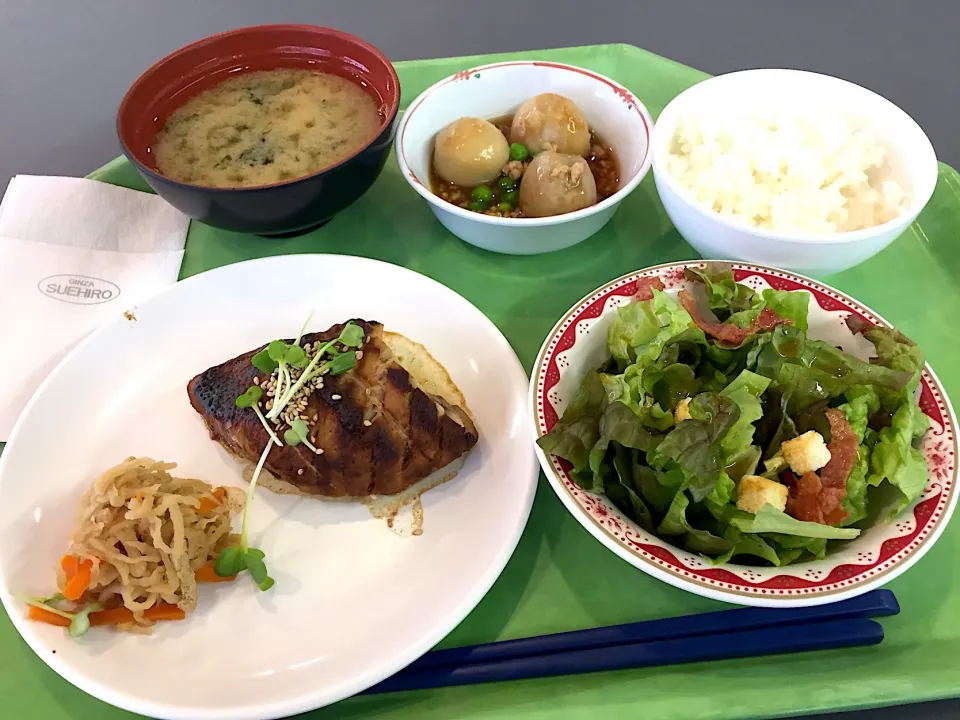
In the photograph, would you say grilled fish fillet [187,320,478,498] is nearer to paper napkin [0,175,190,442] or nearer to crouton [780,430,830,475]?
paper napkin [0,175,190,442]

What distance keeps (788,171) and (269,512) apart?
161 centimetres

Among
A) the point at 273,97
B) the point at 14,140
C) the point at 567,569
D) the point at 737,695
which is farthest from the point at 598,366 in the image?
the point at 14,140

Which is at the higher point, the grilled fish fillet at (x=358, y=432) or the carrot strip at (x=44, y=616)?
the grilled fish fillet at (x=358, y=432)

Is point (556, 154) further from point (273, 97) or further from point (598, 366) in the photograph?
point (273, 97)

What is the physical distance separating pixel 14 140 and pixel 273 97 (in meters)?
1.30

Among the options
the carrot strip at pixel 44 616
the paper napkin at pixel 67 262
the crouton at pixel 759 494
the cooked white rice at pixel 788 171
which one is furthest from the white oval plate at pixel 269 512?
the cooked white rice at pixel 788 171

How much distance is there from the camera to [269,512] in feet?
5.22

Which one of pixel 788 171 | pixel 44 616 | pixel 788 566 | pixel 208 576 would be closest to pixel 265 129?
pixel 208 576

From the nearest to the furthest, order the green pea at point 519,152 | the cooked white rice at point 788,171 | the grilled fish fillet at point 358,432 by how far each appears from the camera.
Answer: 1. the grilled fish fillet at point 358,432
2. the cooked white rice at point 788,171
3. the green pea at point 519,152

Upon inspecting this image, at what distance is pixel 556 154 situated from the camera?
6.47ft

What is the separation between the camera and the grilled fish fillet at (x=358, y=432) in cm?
154

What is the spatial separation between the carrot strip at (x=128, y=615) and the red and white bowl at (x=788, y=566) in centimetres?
82

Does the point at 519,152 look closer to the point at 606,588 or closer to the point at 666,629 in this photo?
the point at 606,588

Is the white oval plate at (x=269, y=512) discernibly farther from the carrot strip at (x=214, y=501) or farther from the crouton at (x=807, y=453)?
the crouton at (x=807, y=453)
